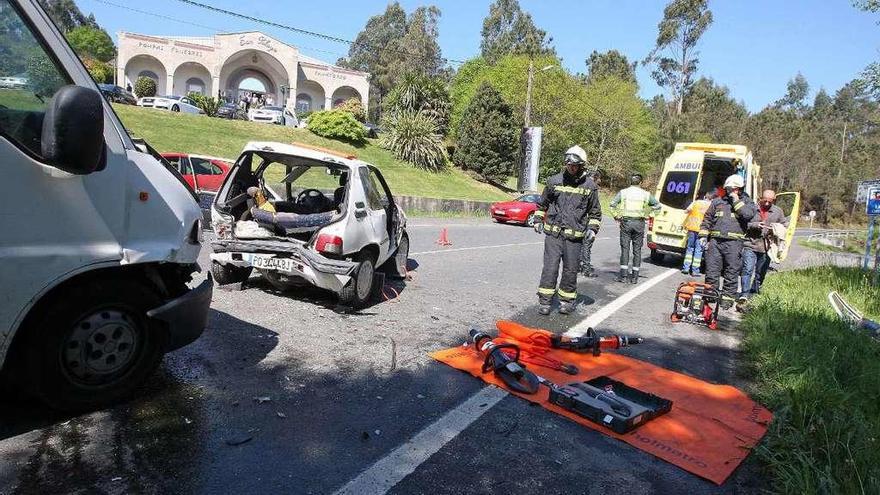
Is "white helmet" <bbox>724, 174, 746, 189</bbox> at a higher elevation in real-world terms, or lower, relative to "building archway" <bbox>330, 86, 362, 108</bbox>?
lower

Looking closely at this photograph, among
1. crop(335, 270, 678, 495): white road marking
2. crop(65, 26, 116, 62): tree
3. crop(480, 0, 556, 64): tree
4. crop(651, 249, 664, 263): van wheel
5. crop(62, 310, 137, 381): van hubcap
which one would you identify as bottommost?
crop(651, 249, 664, 263): van wheel

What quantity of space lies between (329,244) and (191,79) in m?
48.0

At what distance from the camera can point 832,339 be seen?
5953mm

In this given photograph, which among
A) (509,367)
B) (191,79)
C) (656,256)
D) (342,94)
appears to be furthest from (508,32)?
(509,367)

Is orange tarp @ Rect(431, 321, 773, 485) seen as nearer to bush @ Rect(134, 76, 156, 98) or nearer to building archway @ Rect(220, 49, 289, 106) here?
bush @ Rect(134, 76, 156, 98)

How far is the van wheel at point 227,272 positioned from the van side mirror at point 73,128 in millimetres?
3830

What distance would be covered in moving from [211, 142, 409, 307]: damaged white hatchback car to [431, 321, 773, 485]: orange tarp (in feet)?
5.31

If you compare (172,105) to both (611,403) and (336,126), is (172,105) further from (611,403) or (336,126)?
(611,403)

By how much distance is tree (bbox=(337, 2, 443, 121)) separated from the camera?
238 feet

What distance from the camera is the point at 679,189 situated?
13438 millimetres

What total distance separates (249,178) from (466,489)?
202 inches

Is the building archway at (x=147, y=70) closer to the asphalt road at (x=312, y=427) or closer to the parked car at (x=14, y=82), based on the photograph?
the asphalt road at (x=312, y=427)

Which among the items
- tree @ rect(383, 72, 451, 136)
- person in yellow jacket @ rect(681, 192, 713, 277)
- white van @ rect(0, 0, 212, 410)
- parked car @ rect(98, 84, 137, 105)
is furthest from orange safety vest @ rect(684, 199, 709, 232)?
parked car @ rect(98, 84, 137, 105)

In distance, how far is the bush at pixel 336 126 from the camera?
103 feet
